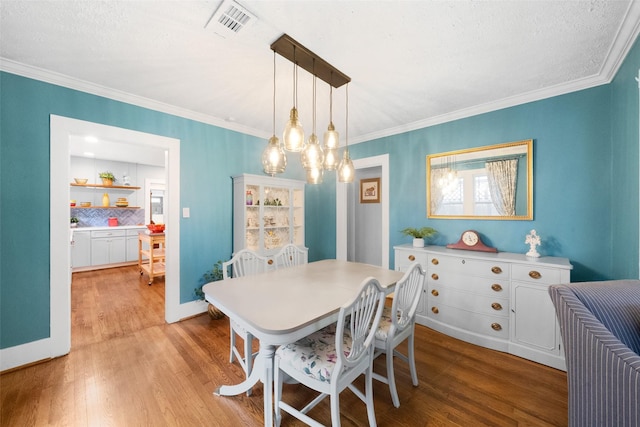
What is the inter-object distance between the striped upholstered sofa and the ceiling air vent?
2.20m

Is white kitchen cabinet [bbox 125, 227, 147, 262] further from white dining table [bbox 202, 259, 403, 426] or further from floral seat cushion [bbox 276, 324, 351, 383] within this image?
floral seat cushion [bbox 276, 324, 351, 383]

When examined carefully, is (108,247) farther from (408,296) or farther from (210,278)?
(408,296)

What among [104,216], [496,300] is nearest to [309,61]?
[496,300]

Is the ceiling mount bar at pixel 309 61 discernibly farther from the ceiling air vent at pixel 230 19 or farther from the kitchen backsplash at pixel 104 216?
the kitchen backsplash at pixel 104 216

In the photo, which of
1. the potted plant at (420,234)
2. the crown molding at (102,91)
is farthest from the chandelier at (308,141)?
the crown molding at (102,91)

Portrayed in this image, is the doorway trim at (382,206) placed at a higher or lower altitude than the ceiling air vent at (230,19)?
lower

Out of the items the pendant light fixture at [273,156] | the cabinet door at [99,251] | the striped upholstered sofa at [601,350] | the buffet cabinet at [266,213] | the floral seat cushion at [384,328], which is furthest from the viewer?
the cabinet door at [99,251]

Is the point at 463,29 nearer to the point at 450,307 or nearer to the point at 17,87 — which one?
the point at 450,307

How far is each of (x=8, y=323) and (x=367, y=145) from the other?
4.22 meters

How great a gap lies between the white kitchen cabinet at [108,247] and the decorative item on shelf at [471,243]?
A: 21.3 ft

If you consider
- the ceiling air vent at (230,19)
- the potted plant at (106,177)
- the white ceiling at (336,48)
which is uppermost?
the white ceiling at (336,48)

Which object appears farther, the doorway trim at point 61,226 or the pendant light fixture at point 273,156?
the doorway trim at point 61,226

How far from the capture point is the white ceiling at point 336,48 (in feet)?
4.77

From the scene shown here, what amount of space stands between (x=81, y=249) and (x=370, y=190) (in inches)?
233
